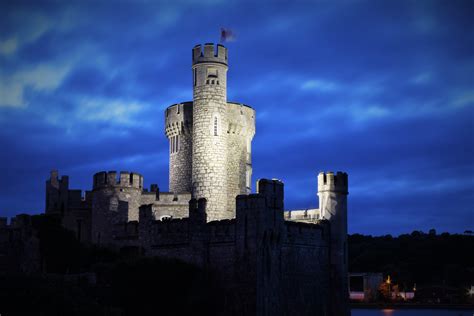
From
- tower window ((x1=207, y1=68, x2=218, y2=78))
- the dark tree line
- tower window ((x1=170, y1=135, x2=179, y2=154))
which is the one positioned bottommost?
the dark tree line

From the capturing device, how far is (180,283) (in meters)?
40.4

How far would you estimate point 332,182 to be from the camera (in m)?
48.8

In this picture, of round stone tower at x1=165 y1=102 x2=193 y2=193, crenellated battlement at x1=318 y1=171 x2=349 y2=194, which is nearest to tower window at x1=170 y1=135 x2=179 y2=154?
round stone tower at x1=165 y1=102 x2=193 y2=193

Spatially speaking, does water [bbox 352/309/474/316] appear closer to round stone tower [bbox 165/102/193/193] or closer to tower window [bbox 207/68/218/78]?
round stone tower [bbox 165/102/193/193]

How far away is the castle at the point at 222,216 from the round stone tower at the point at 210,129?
0.22 ft

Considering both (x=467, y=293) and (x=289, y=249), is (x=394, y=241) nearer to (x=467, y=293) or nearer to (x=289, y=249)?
(x=467, y=293)

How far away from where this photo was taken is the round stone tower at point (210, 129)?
1996 inches

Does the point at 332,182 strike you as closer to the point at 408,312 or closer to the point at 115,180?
the point at 115,180

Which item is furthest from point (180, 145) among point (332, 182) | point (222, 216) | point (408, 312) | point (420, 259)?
point (420, 259)

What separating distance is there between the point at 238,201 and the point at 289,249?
5.09 meters

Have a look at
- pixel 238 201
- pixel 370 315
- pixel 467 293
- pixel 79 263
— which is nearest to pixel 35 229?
pixel 79 263

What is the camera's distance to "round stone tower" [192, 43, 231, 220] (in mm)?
50688

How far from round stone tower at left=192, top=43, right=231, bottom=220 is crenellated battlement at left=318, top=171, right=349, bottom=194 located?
6464 mm

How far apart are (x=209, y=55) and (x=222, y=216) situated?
35.3 ft
